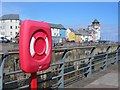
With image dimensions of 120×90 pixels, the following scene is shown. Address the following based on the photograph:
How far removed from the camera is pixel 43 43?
13.6ft

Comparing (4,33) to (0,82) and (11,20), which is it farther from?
(0,82)

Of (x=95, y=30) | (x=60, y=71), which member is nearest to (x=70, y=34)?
(x=95, y=30)

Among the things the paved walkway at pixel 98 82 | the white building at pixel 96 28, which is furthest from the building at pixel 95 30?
the paved walkway at pixel 98 82

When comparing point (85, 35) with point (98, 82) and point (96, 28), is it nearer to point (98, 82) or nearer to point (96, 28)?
point (96, 28)

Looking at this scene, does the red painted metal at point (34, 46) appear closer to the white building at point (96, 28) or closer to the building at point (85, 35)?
the building at point (85, 35)

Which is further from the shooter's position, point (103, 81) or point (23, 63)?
point (103, 81)

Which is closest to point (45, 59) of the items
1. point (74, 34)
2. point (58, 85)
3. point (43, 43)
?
point (43, 43)

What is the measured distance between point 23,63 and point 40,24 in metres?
0.65

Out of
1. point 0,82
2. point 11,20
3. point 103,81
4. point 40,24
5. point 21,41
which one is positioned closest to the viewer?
point 21,41

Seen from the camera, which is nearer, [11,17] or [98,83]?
[98,83]

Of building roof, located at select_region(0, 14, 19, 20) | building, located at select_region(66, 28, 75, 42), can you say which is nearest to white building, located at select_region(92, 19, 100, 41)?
building, located at select_region(66, 28, 75, 42)

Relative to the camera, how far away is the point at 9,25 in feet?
349

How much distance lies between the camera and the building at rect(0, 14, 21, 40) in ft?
335

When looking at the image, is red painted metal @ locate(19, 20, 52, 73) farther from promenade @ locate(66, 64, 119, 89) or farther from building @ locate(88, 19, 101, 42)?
building @ locate(88, 19, 101, 42)
